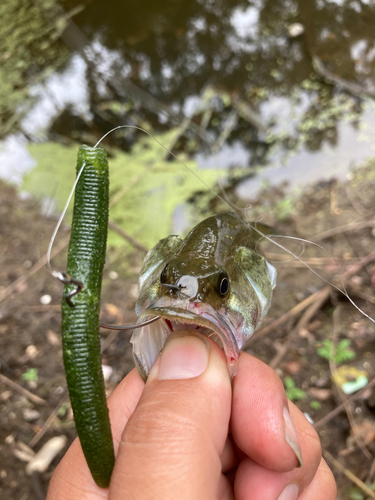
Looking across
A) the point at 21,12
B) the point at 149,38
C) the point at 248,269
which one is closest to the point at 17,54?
the point at 21,12

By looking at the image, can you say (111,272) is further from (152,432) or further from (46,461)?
(152,432)

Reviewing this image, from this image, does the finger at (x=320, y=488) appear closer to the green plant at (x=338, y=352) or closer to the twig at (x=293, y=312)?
the green plant at (x=338, y=352)

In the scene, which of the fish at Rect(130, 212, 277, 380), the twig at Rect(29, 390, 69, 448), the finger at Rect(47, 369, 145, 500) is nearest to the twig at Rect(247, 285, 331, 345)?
the fish at Rect(130, 212, 277, 380)

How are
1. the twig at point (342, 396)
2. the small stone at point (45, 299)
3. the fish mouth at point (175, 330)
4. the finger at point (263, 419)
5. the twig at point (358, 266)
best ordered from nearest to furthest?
the fish mouth at point (175, 330) < the finger at point (263, 419) < the twig at point (342, 396) < the twig at point (358, 266) < the small stone at point (45, 299)

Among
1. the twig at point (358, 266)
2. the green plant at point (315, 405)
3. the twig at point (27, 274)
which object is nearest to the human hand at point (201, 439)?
the green plant at point (315, 405)

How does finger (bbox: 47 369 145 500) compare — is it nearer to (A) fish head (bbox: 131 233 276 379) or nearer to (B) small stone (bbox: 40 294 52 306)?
(A) fish head (bbox: 131 233 276 379)

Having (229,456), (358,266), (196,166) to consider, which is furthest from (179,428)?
(196,166)
